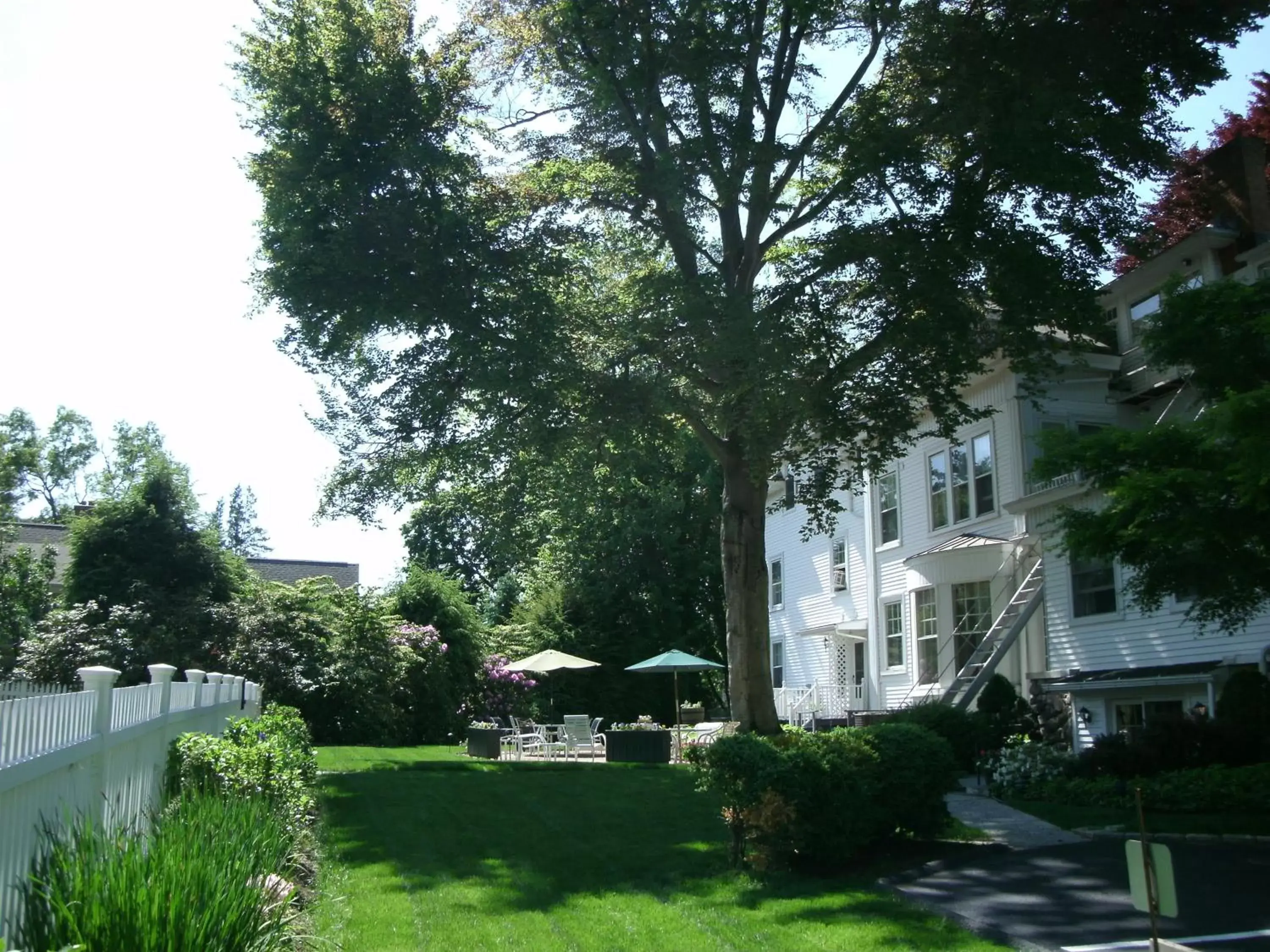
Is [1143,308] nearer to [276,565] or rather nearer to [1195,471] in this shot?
[1195,471]

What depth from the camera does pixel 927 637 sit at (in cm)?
2688

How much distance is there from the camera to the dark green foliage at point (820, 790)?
10328 millimetres

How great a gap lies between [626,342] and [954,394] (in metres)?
5.17

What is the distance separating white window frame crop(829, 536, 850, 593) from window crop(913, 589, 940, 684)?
581 cm

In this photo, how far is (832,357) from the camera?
57.2 ft

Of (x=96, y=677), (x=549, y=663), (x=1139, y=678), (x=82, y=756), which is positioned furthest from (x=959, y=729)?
(x=82, y=756)

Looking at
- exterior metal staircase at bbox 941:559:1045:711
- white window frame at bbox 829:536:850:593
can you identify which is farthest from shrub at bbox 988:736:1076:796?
white window frame at bbox 829:536:850:593

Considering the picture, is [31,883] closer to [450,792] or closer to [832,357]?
[450,792]

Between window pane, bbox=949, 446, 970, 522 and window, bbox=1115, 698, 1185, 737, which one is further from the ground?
window pane, bbox=949, 446, 970, 522

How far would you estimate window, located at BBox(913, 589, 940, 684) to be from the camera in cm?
2634

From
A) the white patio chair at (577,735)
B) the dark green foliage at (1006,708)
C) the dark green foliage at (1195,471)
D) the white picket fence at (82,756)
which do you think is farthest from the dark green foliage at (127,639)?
the dark green foliage at (1195,471)

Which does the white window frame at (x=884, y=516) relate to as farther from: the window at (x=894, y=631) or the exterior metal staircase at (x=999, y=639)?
the exterior metal staircase at (x=999, y=639)

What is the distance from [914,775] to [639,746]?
13839mm

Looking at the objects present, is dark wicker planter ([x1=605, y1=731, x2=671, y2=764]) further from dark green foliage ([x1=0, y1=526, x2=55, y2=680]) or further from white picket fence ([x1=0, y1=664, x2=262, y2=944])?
dark green foliage ([x1=0, y1=526, x2=55, y2=680])
